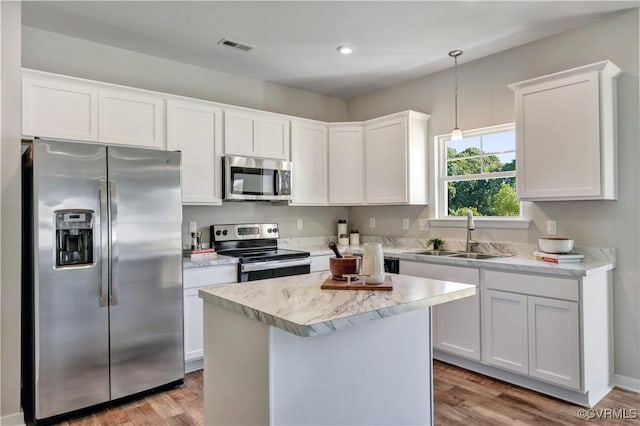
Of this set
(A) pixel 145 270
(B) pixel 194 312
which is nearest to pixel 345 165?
(B) pixel 194 312

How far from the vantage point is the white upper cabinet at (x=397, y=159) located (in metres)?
4.04

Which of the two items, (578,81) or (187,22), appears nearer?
(578,81)

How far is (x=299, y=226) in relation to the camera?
183 inches

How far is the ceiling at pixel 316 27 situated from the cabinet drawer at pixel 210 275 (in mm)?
1855

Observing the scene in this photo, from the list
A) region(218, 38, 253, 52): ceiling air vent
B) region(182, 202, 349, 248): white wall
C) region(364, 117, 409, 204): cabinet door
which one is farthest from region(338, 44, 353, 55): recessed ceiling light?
region(182, 202, 349, 248): white wall

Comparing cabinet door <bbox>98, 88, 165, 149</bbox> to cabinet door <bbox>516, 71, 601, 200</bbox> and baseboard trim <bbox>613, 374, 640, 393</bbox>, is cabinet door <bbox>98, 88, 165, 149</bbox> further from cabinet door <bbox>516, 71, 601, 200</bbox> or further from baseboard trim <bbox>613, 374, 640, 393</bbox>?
baseboard trim <bbox>613, 374, 640, 393</bbox>

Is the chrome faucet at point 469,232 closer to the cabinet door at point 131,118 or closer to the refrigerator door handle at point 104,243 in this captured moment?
the cabinet door at point 131,118

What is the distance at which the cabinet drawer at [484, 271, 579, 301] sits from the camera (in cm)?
263

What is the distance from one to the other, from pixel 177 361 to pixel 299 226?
6.80 feet

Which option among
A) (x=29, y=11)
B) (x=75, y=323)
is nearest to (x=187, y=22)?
(x=29, y=11)

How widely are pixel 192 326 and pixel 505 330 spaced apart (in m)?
2.34

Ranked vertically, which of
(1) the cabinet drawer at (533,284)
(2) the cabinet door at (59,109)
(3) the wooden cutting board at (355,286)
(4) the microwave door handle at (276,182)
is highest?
(2) the cabinet door at (59,109)

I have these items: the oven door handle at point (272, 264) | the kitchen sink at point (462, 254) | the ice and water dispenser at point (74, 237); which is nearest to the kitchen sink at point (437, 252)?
the kitchen sink at point (462, 254)

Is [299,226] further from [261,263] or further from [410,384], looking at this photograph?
[410,384]
